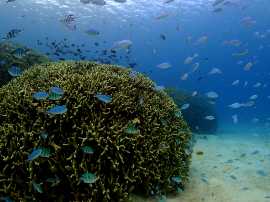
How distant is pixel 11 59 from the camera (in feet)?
43.5

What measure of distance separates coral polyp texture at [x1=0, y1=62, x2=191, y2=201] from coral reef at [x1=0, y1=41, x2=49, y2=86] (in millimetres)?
5512

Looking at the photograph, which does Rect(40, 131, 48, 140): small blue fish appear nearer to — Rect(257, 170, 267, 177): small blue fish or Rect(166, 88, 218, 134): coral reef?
Rect(257, 170, 267, 177): small blue fish

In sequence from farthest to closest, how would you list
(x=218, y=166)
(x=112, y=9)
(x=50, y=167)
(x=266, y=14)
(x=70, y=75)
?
(x=266, y=14)
(x=112, y=9)
(x=218, y=166)
(x=70, y=75)
(x=50, y=167)

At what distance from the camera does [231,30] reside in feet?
265

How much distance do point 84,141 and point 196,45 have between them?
20.5 meters

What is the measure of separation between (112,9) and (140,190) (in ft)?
173

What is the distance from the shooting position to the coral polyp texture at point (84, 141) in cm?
586

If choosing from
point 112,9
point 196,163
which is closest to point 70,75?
point 196,163

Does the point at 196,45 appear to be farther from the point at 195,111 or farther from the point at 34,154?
the point at 34,154

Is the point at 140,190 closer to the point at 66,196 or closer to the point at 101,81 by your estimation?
the point at 66,196

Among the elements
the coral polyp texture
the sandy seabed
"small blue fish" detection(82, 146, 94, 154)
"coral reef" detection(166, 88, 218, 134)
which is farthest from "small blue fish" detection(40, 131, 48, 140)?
"coral reef" detection(166, 88, 218, 134)

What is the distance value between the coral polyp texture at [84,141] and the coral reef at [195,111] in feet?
51.7

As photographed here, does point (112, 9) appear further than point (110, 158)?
Yes

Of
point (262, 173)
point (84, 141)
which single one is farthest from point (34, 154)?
point (262, 173)
